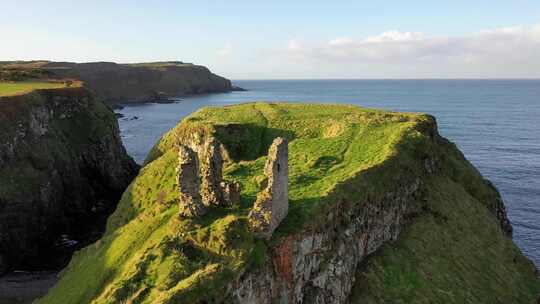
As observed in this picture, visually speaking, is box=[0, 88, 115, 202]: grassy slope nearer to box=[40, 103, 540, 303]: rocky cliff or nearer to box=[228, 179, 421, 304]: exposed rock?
box=[40, 103, 540, 303]: rocky cliff

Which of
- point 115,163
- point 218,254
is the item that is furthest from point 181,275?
point 115,163

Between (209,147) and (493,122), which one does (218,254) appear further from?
(493,122)

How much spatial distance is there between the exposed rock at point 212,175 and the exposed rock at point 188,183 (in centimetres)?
124

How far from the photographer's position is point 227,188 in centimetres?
3025

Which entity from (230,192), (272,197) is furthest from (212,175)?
(272,197)

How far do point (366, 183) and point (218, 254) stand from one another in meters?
15.0

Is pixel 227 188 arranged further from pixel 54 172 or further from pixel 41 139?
pixel 41 139

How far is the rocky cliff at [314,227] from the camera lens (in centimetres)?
2600

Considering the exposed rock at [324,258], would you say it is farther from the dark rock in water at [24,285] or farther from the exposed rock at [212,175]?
the dark rock in water at [24,285]

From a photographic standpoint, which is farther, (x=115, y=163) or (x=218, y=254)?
(x=115, y=163)

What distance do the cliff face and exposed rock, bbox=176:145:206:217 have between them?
33625mm

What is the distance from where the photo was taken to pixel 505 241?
45031 millimetres

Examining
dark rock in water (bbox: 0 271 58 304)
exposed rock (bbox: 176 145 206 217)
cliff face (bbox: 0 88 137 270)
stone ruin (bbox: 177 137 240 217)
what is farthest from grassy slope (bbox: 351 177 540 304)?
cliff face (bbox: 0 88 137 270)

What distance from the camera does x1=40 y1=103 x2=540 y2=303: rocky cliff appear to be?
26.0m
